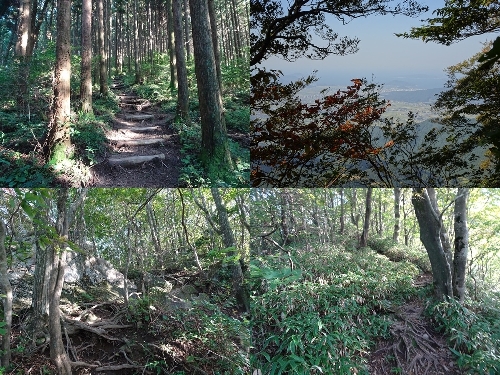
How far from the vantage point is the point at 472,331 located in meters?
2.56

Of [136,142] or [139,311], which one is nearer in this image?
[139,311]

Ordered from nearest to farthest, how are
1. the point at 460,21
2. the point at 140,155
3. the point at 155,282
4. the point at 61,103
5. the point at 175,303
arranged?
the point at 460,21, the point at 175,303, the point at 155,282, the point at 61,103, the point at 140,155

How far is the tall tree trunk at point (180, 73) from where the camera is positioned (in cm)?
576

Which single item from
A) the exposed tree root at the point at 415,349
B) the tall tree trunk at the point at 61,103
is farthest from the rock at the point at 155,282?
the exposed tree root at the point at 415,349

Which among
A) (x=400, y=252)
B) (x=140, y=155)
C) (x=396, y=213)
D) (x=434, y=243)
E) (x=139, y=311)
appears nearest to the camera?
(x=396, y=213)

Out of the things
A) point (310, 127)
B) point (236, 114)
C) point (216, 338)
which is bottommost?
point (216, 338)

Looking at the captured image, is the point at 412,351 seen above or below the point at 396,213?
below

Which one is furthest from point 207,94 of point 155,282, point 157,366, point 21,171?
point 157,366

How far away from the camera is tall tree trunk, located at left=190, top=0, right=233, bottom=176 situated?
3496mm

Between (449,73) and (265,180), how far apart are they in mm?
1261

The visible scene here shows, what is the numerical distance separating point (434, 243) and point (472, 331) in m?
0.65

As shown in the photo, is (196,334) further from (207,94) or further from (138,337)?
(207,94)

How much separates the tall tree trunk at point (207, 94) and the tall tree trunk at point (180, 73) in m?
1.92

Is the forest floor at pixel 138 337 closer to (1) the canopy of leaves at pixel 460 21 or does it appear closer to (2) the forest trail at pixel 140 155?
(2) the forest trail at pixel 140 155
